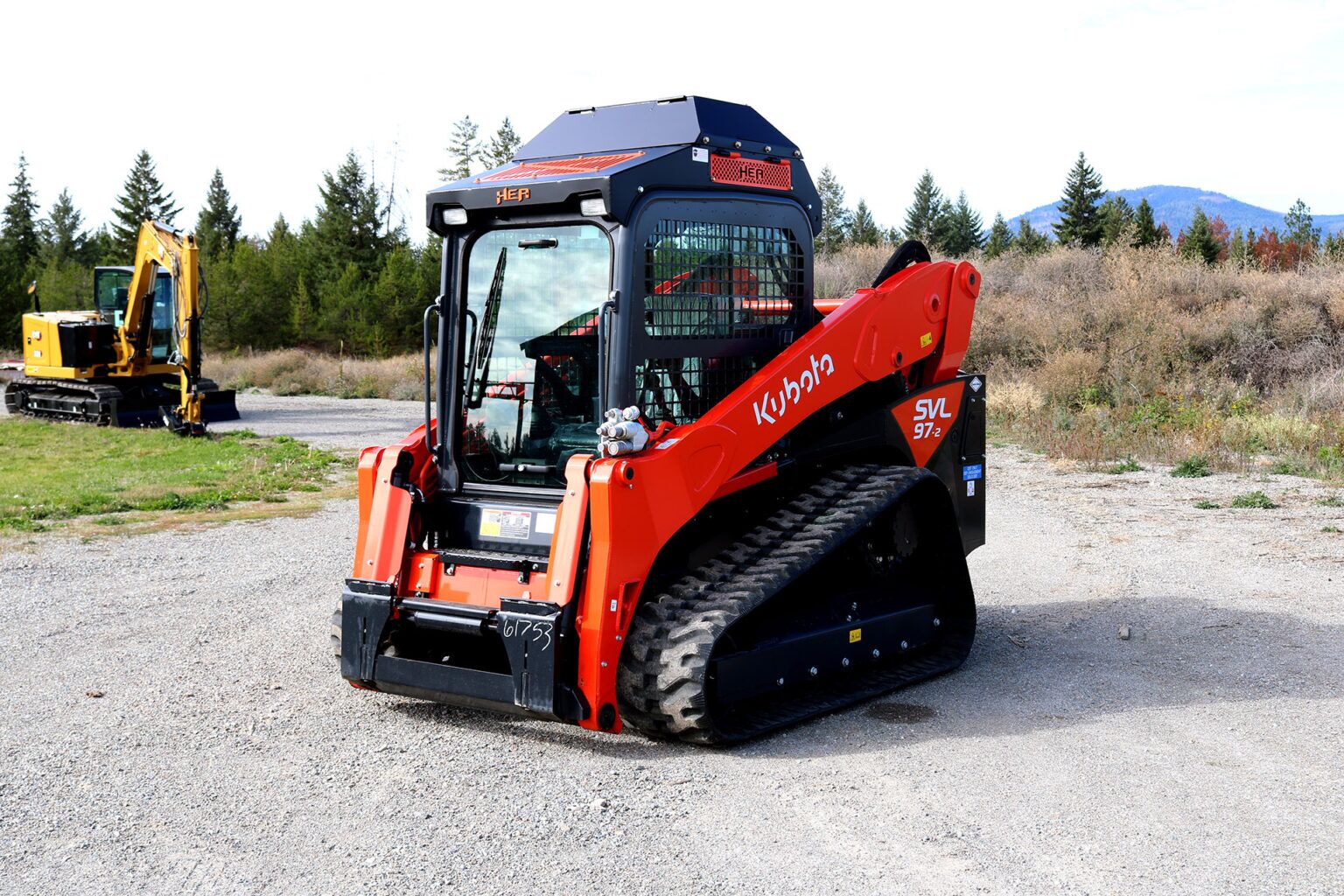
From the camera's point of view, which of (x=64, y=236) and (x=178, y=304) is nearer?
(x=178, y=304)

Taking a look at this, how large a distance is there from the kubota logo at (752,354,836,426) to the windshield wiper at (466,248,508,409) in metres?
1.34

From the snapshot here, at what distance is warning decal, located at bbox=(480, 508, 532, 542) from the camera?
19.4ft

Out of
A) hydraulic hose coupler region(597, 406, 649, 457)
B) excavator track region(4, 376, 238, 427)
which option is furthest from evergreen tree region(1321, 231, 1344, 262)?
hydraulic hose coupler region(597, 406, 649, 457)

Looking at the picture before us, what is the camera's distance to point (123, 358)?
22109mm

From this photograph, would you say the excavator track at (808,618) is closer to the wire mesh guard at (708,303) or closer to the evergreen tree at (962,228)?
the wire mesh guard at (708,303)

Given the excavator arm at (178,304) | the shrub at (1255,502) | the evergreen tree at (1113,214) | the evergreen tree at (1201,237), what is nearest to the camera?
the shrub at (1255,502)

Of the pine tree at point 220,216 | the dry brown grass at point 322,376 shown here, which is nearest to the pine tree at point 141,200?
the pine tree at point 220,216

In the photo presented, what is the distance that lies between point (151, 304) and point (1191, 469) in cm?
1690

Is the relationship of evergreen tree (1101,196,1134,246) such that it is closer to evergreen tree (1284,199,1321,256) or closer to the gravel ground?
evergreen tree (1284,199,1321,256)

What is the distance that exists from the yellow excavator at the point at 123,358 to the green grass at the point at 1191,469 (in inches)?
571

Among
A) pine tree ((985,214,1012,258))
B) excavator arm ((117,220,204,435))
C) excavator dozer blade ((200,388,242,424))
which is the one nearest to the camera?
excavator arm ((117,220,204,435))

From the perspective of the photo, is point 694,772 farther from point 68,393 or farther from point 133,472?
point 68,393

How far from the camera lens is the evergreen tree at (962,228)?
63438 mm

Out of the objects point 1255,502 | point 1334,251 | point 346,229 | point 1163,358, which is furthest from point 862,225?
point 1255,502
